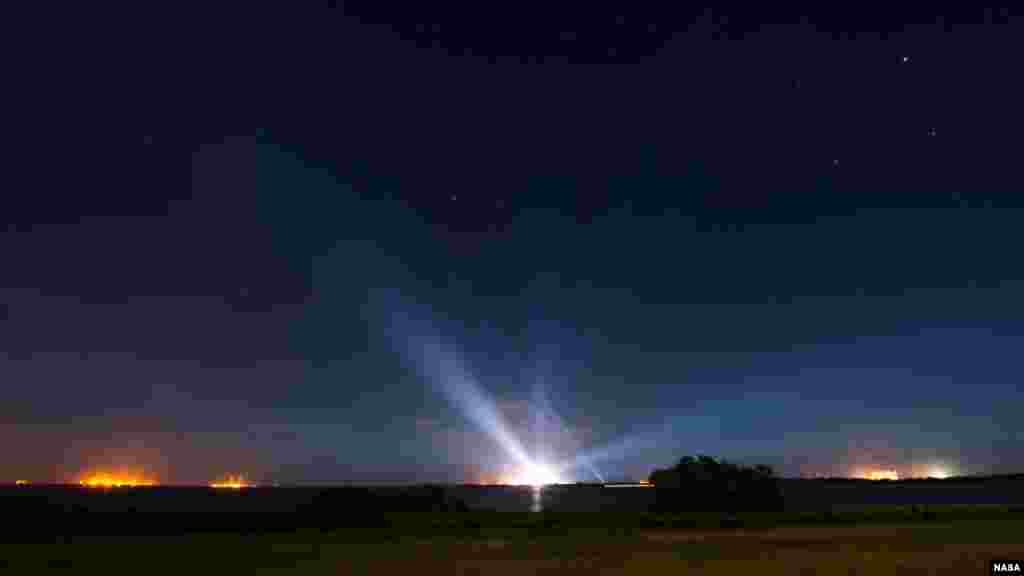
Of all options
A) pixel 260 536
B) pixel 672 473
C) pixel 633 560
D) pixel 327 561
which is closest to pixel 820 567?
pixel 633 560

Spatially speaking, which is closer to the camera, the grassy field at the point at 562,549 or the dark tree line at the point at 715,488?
the grassy field at the point at 562,549

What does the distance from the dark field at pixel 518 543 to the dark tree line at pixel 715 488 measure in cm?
1099

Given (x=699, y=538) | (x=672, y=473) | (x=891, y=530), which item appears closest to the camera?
(x=699, y=538)

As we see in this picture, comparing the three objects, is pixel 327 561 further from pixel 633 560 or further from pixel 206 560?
pixel 633 560

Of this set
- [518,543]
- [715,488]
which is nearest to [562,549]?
[518,543]

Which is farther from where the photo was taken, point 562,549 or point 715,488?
point 715,488

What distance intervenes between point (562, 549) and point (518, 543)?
225cm

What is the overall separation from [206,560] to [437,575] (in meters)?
6.33

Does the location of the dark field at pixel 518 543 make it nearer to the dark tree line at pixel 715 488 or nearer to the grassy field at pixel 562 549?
the grassy field at pixel 562 549

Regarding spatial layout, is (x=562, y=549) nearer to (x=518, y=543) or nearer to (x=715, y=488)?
(x=518, y=543)

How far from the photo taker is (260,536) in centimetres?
2698

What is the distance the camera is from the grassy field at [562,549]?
20250 millimetres

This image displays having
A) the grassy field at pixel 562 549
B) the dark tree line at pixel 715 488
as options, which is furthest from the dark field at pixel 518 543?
the dark tree line at pixel 715 488

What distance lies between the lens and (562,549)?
78.0 feet
